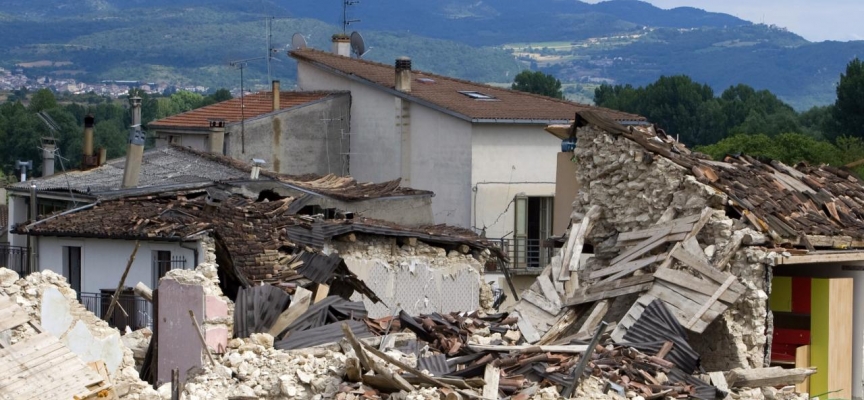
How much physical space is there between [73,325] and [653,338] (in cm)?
645

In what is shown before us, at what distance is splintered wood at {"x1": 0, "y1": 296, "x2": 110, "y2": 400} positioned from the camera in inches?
579

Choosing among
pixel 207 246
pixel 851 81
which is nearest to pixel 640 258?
pixel 207 246

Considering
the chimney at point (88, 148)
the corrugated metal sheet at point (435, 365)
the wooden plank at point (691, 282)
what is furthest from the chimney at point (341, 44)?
the corrugated metal sheet at point (435, 365)

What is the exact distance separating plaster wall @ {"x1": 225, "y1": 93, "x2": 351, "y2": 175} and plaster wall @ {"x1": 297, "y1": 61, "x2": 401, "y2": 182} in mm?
259

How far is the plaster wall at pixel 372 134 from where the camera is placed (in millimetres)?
42188

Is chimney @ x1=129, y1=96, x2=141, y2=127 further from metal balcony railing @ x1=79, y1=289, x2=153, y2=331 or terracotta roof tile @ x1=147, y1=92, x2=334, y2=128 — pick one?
metal balcony railing @ x1=79, y1=289, x2=153, y2=331

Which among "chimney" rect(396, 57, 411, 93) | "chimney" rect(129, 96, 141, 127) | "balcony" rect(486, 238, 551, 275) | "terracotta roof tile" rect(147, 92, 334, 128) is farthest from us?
"terracotta roof tile" rect(147, 92, 334, 128)

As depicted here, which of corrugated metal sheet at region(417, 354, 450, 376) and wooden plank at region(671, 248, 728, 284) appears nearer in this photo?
corrugated metal sheet at region(417, 354, 450, 376)

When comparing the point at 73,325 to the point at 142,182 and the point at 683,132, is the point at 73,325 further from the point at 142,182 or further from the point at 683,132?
the point at 683,132

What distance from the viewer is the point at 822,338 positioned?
19.1 meters

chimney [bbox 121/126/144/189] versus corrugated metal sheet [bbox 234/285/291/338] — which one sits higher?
chimney [bbox 121/126/144/189]

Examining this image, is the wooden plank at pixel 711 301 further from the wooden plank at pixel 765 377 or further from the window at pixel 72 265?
the window at pixel 72 265

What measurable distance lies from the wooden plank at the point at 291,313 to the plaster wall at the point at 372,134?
23.3 metres

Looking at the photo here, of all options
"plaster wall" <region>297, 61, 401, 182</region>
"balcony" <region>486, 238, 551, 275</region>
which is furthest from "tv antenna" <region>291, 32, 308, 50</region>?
"balcony" <region>486, 238, 551, 275</region>
